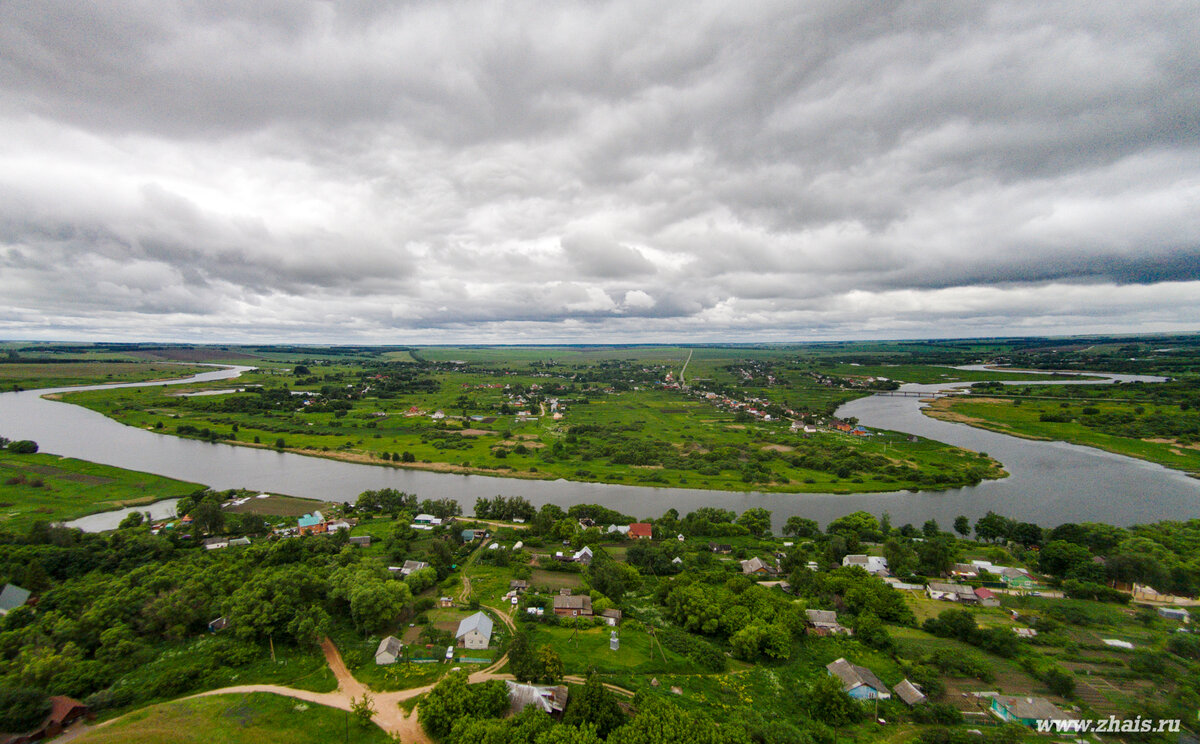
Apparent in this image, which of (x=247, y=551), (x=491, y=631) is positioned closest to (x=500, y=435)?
(x=247, y=551)

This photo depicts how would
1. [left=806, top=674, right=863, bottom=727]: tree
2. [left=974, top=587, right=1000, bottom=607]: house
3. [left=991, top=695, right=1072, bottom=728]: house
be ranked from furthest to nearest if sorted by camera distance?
[left=974, top=587, right=1000, bottom=607]: house → [left=806, top=674, right=863, bottom=727]: tree → [left=991, top=695, right=1072, bottom=728]: house

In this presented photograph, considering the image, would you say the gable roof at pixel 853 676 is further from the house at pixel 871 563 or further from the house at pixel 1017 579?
the house at pixel 1017 579

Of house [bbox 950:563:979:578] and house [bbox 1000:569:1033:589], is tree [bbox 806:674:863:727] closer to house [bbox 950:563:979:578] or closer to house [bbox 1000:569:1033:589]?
house [bbox 950:563:979:578]

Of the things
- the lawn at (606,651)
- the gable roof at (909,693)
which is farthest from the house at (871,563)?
the lawn at (606,651)

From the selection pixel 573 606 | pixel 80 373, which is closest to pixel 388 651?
pixel 573 606

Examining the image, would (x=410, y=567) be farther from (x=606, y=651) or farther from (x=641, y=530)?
(x=641, y=530)

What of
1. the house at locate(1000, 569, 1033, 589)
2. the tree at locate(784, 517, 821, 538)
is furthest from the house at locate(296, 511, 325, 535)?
the house at locate(1000, 569, 1033, 589)
